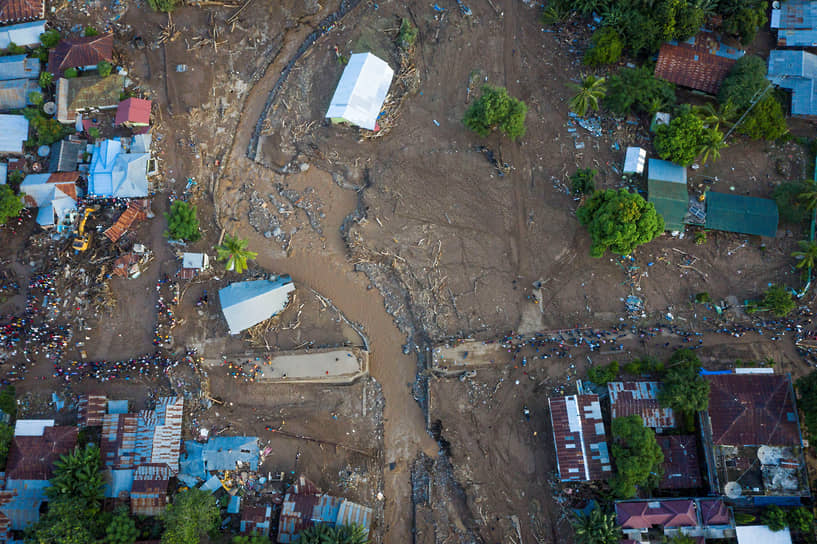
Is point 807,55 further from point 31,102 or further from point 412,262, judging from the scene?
point 31,102

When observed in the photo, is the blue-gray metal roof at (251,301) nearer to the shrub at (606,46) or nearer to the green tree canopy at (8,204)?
the green tree canopy at (8,204)

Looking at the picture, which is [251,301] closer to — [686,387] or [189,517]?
[189,517]

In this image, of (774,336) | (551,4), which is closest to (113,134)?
(551,4)

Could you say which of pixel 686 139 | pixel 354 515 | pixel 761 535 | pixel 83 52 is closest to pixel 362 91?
pixel 83 52

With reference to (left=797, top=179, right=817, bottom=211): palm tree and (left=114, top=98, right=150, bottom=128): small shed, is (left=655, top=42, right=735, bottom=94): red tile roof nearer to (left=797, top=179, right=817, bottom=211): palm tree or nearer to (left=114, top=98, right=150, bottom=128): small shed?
(left=797, top=179, right=817, bottom=211): palm tree

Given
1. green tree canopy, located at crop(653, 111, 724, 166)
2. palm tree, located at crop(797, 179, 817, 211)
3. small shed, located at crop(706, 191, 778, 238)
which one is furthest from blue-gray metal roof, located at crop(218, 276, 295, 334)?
palm tree, located at crop(797, 179, 817, 211)

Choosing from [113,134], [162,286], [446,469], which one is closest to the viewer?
[446,469]
